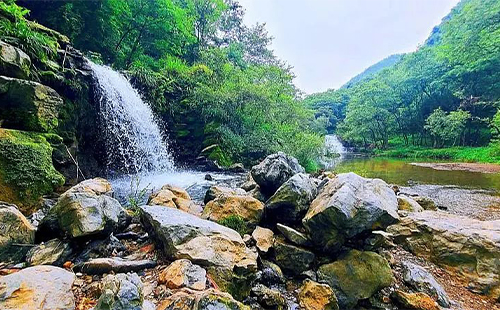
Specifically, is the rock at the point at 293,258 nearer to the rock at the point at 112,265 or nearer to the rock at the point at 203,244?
the rock at the point at 203,244

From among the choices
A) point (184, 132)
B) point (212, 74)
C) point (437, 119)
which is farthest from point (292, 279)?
point (437, 119)

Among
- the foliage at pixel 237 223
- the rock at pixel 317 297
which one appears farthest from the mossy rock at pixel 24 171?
the rock at pixel 317 297

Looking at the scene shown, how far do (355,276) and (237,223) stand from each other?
1929mm

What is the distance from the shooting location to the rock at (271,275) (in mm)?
3768

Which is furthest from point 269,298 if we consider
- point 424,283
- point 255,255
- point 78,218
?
point 78,218

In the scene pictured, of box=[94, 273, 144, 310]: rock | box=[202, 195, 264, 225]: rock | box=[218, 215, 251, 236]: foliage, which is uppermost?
box=[94, 273, 144, 310]: rock

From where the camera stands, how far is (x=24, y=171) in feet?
16.4

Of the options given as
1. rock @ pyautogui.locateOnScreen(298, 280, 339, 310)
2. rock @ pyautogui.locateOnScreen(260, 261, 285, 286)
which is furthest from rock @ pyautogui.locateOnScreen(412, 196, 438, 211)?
rock @ pyautogui.locateOnScreen(260, 261, 285, 286)

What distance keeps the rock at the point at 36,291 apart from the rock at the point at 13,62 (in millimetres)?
5423

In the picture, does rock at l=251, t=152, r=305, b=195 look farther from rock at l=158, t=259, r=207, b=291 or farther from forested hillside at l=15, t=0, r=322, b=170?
forested hillside at l=15, t=0, r=322, b=170

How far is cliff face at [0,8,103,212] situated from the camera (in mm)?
4961

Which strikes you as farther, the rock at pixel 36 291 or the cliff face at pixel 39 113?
the cliff face at pixel 39 113

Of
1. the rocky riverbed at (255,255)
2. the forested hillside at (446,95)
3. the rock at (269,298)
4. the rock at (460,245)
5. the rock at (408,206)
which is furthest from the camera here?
the forested hillside at (446,95)

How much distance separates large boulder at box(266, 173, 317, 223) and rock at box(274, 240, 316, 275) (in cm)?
67
